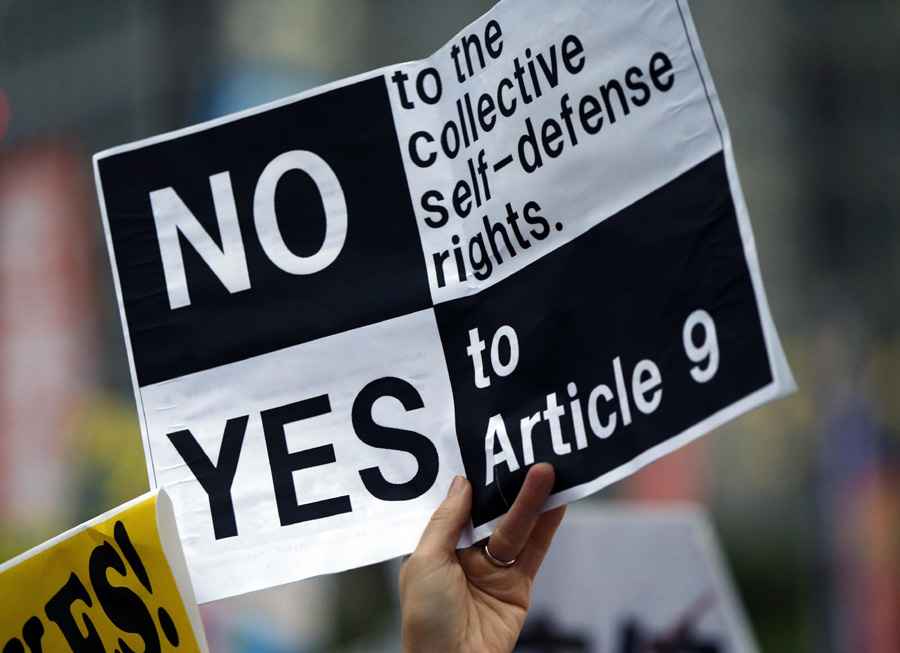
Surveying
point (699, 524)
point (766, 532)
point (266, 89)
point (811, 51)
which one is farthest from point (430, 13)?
point (699, 524)

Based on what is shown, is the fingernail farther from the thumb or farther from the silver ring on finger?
the silver ring on finger

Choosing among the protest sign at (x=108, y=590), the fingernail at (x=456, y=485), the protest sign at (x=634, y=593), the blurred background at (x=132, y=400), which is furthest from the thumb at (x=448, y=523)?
the blurred background at (x=132, y=400)

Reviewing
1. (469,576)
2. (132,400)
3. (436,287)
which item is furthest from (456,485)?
(132,400)

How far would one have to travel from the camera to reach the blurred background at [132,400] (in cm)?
785

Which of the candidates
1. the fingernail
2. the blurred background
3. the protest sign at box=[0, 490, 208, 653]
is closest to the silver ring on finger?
the fingernail

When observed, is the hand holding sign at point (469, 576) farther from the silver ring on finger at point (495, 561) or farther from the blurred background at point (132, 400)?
the blurred background at point (132, 400)

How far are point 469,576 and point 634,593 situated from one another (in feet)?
4.41

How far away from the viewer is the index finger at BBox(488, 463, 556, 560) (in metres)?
1.51

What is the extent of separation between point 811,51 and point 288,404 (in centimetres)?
1578

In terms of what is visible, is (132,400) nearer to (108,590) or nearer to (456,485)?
(108,590)

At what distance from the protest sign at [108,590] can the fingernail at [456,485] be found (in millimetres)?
438

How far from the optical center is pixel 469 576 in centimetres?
169

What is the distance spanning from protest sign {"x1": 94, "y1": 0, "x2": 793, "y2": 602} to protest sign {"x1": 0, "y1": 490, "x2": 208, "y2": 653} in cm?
9

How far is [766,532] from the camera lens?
1377cm
